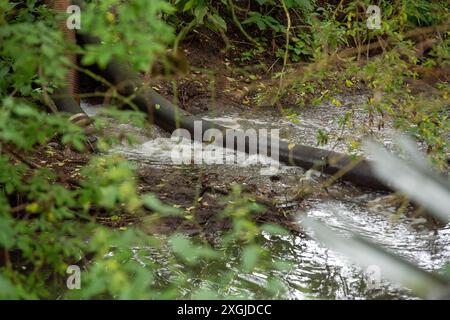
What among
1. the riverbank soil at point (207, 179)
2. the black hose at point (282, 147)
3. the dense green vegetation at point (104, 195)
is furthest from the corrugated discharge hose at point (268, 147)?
the dense green vegetation at point (104, 195)

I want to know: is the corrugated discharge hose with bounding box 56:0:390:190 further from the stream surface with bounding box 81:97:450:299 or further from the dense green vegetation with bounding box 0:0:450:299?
the dense green vegetation with bounding box 0:0:450:299

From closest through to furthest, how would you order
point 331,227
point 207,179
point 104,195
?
point 104,195
point 331,227
point 207,179

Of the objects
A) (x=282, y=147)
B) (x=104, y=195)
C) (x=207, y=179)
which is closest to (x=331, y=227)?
(x=207, y=179)

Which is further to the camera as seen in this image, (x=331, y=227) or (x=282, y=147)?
(x=282, y=147)

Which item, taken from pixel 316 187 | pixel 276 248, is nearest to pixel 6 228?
pixel 276 248

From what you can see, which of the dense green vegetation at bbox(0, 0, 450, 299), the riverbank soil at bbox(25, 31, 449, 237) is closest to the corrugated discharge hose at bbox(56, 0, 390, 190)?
the riverbank soil at bbox(25, 31, 449, 237)

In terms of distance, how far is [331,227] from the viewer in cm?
405

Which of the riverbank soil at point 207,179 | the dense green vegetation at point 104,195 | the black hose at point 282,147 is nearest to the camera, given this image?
the dense green vegetation at point 104,195

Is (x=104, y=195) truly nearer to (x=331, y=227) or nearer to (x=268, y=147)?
(x=331, y=227)

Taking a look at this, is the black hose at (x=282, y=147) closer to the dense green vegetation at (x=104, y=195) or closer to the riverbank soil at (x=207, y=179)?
the riverbank soil at (x=207, y=179)

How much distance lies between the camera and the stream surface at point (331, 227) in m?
3.41

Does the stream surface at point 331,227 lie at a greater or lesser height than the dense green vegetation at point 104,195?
lesser

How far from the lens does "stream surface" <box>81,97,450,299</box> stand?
11.2 ft

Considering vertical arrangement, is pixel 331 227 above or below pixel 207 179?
below
